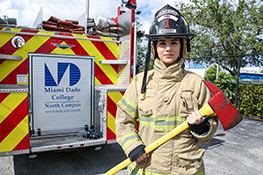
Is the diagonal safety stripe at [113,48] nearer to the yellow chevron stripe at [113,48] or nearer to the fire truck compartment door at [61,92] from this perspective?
the yellow chevron stripe at [113,48]

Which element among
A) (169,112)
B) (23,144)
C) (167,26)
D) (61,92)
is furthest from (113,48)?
(169,112)

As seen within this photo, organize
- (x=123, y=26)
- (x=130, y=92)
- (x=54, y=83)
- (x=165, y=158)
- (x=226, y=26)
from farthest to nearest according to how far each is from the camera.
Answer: (x=226, y=26) < (x=123, y=26) < (x=54, y=83) < (x=130, y=92) < (x=165, y=158)

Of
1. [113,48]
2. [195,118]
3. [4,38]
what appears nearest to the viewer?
[195,118]

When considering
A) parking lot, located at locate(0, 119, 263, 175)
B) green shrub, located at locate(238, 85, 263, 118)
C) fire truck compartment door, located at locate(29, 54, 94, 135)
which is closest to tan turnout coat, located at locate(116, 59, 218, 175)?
parking lot, located at locate(0, 119, 263, 175)

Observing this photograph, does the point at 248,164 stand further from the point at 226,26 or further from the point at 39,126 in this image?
the point at 226,26

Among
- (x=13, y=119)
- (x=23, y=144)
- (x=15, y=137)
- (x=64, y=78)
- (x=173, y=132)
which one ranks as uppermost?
(x=64, y=78)

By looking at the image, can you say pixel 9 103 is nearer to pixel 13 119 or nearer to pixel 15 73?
pixel 13 119

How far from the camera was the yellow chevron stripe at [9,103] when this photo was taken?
Result: 2.91 m

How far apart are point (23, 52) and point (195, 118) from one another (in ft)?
9.78

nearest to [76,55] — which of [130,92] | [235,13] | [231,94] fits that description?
[130,92]

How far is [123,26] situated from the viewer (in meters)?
4.08

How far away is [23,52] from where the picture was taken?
348cm

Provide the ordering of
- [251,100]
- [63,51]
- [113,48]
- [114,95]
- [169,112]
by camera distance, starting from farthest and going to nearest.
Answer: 1. [251,100]
2. [113,48]
3. [63,51]
4. [114,95]
5. [169,112]

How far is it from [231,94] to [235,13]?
15.2 ft
